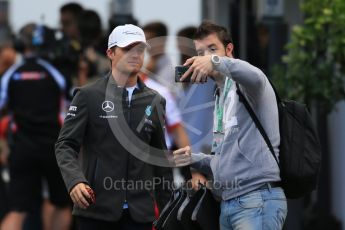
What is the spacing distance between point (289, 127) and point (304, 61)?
10.3ft

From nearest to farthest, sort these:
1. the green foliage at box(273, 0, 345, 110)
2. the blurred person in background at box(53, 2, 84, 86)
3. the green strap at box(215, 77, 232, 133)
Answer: the green strap at box(215, 77, 232, 133) → the green foliage at box(273, 0, 345, 110) → the blurred person in background at box(53, 2, 84, 86)

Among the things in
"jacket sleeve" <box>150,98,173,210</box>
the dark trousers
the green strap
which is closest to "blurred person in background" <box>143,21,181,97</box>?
"jacket sleeve" <box>150,98,173,210</box>

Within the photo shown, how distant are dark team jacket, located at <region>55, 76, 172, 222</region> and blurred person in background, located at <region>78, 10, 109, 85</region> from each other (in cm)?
353

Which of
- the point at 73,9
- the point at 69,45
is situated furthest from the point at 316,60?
the point at 73,9

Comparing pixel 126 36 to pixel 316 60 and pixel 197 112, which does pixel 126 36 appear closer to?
pixel 197 112

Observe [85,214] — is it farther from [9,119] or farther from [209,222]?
[9,119]

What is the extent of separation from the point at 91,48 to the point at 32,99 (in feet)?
4.50

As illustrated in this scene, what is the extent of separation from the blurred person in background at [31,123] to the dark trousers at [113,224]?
291cm

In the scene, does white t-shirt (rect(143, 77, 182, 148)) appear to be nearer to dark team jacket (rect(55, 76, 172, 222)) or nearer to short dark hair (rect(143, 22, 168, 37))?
short dark hair (rect(143, 22, 168, 37))

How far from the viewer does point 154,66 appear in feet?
28.3

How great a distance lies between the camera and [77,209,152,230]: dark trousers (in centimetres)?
604

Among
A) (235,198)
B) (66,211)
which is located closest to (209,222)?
(235,198)

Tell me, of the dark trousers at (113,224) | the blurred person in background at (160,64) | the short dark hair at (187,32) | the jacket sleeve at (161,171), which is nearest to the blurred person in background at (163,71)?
the blurred person in background at (160,64)

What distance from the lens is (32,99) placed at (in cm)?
892
